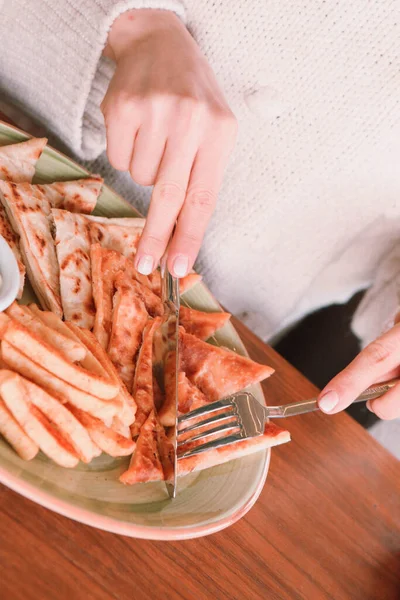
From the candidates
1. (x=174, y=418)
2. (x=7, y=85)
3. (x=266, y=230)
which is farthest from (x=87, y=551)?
(x=7, y=85)

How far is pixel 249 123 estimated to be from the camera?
1862 millimetres

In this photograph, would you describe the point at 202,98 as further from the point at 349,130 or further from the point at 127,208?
the point at 349,130

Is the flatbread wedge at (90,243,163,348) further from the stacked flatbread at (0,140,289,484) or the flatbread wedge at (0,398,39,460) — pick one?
the flatbread wedge at (0,398,39,460)

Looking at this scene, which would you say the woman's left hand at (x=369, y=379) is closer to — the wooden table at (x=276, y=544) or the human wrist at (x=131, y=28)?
the wooden table at (x=276, y=544)

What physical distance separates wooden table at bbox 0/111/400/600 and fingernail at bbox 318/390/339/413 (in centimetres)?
27

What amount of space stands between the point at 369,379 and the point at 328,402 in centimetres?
16

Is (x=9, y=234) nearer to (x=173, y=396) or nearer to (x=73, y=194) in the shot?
(x=73, y=194)

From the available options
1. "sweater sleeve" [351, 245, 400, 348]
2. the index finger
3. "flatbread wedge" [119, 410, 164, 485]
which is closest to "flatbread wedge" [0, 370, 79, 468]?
"flatbread wedge" [119, 410, 164, 485]

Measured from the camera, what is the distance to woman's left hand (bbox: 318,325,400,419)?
55.4 inches

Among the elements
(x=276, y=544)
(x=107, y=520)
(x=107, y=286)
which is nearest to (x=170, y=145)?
(x=107, y=286)

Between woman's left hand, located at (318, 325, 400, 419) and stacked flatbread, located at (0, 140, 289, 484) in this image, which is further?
A: woman's left hand, located at (318, 325, 400, 419)

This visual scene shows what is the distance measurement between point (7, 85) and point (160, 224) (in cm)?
94

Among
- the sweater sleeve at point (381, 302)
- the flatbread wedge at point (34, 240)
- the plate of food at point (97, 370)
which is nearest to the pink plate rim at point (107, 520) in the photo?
the plate of food at point (97, 370)

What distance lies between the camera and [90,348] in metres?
1.21
